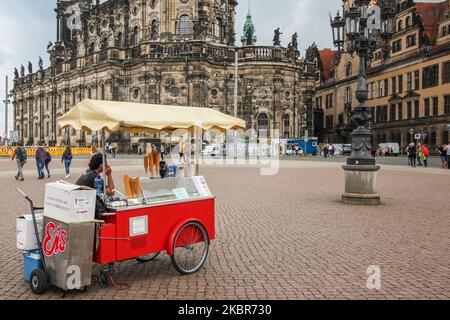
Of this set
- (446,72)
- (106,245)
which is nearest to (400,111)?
(446,72)

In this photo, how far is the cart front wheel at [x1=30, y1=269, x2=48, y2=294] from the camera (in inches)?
220

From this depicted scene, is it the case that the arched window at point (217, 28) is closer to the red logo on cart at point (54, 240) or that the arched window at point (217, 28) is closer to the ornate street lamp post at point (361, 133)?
the ornate street lamp post at point (361, 133)

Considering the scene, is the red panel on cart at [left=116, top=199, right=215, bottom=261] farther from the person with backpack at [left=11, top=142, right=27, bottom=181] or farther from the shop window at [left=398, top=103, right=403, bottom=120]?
the shop window at [left=398, top=103, right=403, bottom=120]

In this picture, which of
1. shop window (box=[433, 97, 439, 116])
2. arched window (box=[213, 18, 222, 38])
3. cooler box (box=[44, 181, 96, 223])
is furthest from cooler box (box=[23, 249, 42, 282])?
arched window (box=[213, 18, 222, 38])

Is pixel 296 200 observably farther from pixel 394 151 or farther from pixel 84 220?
pixel 394 151

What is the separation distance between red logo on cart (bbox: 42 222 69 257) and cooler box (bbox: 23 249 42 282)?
0.15m

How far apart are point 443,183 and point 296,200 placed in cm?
939

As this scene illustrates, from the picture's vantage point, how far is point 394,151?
5772 cm

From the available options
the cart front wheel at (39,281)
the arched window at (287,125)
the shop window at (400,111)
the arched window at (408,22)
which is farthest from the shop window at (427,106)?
the cart front wheel at (39,281)

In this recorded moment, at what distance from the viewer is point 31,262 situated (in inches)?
233

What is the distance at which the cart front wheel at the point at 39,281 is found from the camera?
5590 millimetres

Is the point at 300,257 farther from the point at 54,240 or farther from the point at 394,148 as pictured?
the point at 394,148
